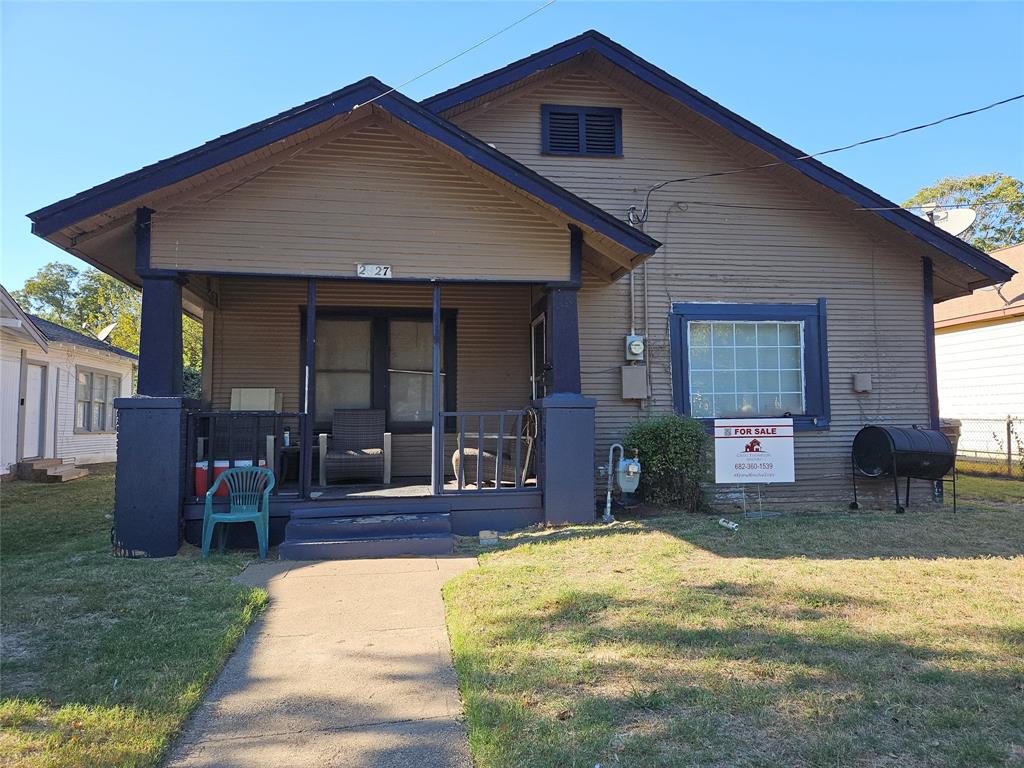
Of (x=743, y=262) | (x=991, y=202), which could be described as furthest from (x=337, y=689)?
(x=991, y=202)

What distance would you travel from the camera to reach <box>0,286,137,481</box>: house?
13.6 meters

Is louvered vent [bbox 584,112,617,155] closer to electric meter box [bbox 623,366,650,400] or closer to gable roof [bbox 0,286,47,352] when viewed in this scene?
electric meter box [bbox 623,366,650,400]

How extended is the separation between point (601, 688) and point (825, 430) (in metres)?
6.93

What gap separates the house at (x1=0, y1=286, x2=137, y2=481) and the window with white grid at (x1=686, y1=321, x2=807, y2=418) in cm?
1205

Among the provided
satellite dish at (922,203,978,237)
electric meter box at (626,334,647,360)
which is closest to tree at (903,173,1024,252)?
satellite dish at (922,203,978,237)

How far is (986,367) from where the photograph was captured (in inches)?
633

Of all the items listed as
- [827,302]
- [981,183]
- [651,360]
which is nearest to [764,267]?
[827,302]

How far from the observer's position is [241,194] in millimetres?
6703

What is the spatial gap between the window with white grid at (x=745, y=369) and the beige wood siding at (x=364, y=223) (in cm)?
272

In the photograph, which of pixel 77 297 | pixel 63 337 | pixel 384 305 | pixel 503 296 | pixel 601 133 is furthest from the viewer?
pixel 77 297

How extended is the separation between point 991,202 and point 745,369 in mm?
29072

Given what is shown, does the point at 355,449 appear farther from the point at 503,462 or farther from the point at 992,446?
the point at 992,446

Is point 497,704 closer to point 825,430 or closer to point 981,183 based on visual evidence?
point 825,430

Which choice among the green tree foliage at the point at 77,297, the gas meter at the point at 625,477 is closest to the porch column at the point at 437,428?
the gas meter at the point at 625,477
